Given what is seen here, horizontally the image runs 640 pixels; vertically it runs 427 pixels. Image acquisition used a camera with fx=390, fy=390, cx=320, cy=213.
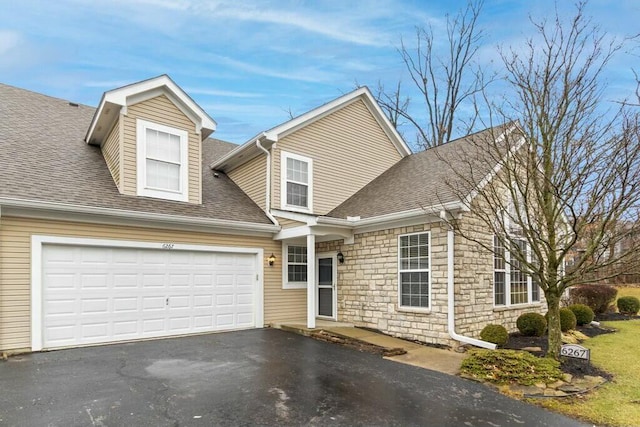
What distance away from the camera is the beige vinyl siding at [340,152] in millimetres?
12031

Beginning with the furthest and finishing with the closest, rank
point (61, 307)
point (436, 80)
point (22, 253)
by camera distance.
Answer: point (436, 80) < point (61, 307) < point (22, 253)

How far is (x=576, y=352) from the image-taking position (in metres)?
6.84

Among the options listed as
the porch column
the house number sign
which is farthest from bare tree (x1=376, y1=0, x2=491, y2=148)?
the house number sign

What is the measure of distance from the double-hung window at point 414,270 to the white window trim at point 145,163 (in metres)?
5.69

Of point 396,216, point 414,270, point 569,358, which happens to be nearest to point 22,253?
point 396,216

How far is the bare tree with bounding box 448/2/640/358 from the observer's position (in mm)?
6234

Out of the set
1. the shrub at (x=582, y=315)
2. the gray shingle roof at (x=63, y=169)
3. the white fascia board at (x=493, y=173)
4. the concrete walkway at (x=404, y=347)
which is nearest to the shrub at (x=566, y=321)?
the shrub at (x=582, y=315)

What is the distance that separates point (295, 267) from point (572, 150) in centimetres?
753

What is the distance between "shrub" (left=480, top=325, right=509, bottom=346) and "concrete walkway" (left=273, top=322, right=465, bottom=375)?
29.2 inches

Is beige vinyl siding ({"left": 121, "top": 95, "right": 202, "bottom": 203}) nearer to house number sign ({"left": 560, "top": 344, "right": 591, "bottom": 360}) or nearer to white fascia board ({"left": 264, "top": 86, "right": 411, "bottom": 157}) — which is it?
white fascia board ({"left": 264, "top": 86, "right": 411, "bottom": 157})

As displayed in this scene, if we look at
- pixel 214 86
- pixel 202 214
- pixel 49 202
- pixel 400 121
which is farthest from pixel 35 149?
pixel 400 121

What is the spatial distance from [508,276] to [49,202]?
409 inches

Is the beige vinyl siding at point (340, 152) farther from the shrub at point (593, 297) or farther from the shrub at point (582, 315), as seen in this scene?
the shrub at point (593, 297)

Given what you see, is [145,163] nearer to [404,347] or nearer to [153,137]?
[153,137]
